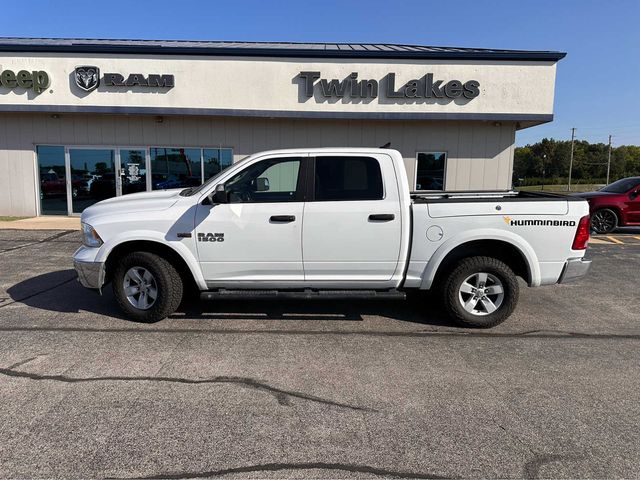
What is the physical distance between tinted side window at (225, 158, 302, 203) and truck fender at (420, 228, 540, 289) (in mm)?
1672

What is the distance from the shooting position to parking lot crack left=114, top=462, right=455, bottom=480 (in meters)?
2.45

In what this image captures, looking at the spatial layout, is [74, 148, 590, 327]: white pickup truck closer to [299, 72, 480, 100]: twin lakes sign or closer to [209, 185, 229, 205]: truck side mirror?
[209, 185, 229, 205]: truck side mirror

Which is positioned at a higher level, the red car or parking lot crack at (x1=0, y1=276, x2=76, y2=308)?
the red car

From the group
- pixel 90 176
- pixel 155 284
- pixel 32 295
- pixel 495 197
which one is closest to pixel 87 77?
pixel 90 176

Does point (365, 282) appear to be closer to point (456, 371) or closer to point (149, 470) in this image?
point (456, 371)

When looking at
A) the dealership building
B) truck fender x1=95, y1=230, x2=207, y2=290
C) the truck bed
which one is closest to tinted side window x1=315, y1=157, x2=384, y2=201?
the truck bed

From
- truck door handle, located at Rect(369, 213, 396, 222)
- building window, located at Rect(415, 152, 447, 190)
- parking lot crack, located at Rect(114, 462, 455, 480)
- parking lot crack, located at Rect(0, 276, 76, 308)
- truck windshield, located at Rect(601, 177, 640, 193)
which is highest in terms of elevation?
building window, located at Rect(415, 152, 447, 190)

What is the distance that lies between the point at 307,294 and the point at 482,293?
1.98m

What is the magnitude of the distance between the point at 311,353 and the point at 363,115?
10249mm

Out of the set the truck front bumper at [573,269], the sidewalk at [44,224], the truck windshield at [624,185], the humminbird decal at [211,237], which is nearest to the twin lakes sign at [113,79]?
the sidewalk at [44,224]

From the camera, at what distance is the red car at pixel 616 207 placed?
38.2 ft

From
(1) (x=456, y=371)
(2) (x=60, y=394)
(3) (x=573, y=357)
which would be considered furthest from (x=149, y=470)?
(3) (x=573, y=357)

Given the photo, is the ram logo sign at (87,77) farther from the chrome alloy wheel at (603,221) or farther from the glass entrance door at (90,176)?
the chrome alloy wheel at (603,221)

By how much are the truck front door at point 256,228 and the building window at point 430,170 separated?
393 inches
